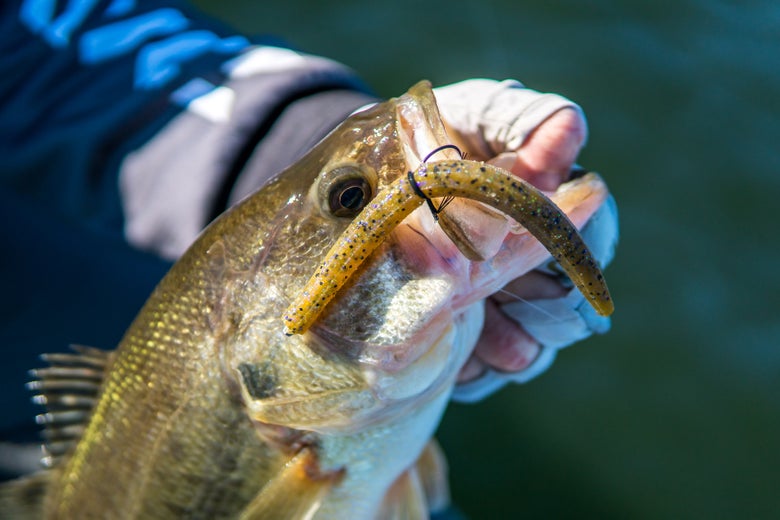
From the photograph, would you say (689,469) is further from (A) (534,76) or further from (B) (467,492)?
(A) (534,76)

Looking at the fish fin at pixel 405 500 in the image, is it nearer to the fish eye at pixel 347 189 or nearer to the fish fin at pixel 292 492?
the fish fin at pixel 292 492

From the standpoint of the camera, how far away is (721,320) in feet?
8.79

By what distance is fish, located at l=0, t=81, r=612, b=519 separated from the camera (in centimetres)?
119

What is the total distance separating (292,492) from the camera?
4.74ft

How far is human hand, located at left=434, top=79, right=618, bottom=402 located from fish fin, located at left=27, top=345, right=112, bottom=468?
989 mm

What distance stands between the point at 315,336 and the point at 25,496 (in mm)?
979

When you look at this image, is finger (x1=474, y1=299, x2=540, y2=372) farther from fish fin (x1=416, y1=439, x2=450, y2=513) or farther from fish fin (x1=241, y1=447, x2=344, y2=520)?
fish fin (x1=241, y1=447, x2=344, y2=520)

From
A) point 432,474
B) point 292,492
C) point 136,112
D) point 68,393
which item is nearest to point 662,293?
point 432,474

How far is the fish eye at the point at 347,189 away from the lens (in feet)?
4.11

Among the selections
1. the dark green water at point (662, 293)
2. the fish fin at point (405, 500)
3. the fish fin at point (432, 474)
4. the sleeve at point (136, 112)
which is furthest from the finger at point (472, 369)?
the dark green water at point (662, 293)

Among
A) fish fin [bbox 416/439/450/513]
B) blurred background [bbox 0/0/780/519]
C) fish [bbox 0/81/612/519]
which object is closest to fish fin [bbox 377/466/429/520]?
fish [bbox 0/81/612/519]

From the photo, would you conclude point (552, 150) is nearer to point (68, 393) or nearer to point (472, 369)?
point (472, 369)

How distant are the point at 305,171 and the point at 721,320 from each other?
2.03 metres

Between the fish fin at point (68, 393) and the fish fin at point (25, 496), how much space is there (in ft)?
0.35
